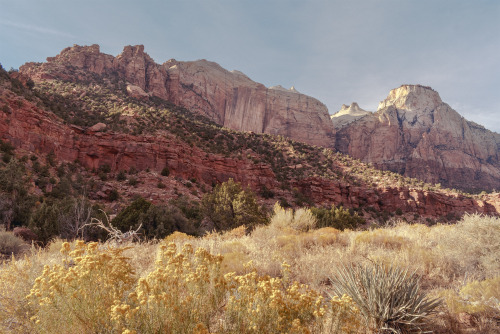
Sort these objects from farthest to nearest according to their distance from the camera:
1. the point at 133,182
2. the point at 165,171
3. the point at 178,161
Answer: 1. the point at 178,161
2. the point at 165,171
3. the point at 133,182

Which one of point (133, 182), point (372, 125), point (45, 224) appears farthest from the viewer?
point (372, 125)

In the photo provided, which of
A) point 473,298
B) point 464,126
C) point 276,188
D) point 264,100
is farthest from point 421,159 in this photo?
point 473,298

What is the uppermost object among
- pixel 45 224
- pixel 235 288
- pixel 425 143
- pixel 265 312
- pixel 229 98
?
pixel 229 98

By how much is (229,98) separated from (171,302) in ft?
257

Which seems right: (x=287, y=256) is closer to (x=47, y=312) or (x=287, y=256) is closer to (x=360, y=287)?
(x=360, y=287)

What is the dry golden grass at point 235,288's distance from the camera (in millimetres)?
2027

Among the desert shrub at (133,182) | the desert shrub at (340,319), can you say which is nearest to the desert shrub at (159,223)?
the desert shrub at (340,319)

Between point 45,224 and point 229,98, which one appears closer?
point 45,224

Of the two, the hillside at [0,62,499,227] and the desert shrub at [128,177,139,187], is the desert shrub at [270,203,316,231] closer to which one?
the hillside at [0,62,499,227]

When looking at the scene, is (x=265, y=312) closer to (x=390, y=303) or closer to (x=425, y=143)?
(x=390, y=303)

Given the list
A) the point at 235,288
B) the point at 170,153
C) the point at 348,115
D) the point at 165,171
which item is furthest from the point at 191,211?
the point at 348,115

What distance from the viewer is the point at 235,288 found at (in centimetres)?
274

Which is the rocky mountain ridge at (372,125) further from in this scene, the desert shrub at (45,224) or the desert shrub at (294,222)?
the desert shrub at (294,222)

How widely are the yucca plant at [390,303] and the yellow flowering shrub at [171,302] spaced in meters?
1.98
